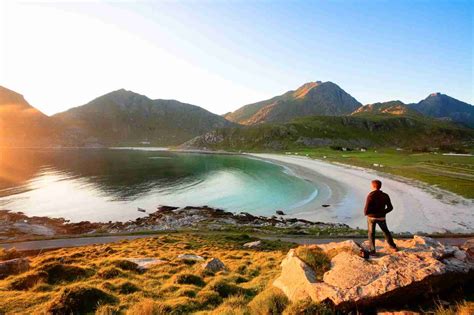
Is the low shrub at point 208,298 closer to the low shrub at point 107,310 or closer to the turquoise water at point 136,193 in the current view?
the low shrub at point 107,310

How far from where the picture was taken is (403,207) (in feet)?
152

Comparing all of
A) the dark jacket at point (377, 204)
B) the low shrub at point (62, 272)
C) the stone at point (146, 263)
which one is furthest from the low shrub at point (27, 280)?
the dark jacket at point (377, 204)

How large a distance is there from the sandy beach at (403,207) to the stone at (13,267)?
38091 mm

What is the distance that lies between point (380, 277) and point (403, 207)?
142 ft

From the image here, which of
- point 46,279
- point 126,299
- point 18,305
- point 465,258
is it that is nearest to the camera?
point 465,258

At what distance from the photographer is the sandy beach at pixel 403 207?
124 ft

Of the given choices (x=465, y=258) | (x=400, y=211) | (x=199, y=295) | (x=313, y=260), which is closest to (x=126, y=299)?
(x=199, y=295)

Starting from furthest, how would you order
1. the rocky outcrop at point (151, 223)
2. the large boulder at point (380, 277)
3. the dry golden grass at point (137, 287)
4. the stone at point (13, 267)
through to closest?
the rocky outcrop at point (151, 223) → the stone at point (13, 267) → the dry golden grass at point (137, 287) → the large boulder at point (380, 277)

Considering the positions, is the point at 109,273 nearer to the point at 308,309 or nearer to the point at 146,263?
the point at 146,263

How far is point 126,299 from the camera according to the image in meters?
11.9

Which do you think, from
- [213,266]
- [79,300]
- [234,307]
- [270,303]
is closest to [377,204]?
[270,303]

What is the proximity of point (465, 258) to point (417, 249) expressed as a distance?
1.65m

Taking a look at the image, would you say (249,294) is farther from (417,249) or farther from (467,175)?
(467,175)

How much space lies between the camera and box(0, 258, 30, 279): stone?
15.7 metres
